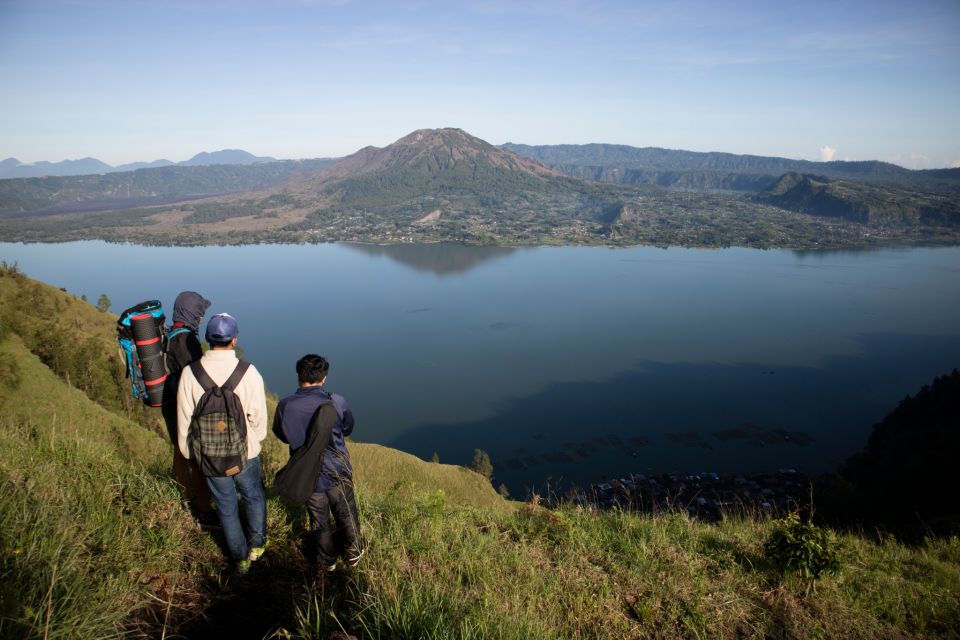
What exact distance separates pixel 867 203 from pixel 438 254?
136 metres

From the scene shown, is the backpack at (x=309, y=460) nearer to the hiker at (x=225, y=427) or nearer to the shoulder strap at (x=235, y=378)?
the hiker at (x=225, y=427)

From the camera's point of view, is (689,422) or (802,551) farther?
(689,422)

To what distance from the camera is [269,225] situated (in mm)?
158250

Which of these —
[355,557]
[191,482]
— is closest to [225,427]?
[191,482]

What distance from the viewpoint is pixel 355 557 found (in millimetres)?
2502

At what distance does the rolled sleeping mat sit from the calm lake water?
31.0 m

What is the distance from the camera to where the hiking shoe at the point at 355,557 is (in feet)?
7.89

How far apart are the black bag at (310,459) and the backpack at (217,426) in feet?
0.84

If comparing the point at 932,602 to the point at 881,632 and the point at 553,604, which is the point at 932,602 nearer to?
the point at 881,632

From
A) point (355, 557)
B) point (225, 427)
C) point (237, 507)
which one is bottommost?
point (355, 557)

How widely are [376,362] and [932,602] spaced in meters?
51.6

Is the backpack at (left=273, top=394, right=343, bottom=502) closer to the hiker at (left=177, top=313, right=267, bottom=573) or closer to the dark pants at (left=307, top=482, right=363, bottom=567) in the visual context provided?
the dark pants at (left=307, top=482, right=363, bottom=567)

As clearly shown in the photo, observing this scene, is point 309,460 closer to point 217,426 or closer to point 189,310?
point 217,426

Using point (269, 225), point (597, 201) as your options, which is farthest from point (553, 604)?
point (597, 201)
